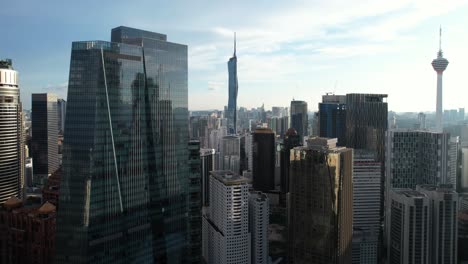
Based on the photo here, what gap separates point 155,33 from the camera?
20.2m

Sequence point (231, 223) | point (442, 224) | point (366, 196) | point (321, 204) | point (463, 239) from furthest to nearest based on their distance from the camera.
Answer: point (366, 196)
point (463, 239)
point (231, 223)
point (442, 224)
point (321, 204)

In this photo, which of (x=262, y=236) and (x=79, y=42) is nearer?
(x=79, y=42)

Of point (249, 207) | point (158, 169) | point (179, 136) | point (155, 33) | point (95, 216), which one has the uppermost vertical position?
point (155, 33)

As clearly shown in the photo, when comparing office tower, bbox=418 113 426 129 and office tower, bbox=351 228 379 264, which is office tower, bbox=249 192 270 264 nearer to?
office tower, bbox=351 228 379 264

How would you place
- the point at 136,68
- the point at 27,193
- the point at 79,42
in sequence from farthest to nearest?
the point at 27,193 < the point at 136,68 < the point at 79,42

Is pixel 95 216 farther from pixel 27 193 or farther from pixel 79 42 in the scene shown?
pixel 27 193

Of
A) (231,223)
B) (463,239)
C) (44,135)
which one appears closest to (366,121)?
(463,239)

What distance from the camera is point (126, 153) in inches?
715

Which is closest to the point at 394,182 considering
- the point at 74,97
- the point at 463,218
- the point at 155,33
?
the point at 463,218

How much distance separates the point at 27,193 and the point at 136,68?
2232 centimetres

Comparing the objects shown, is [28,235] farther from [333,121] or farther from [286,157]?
[333,121]

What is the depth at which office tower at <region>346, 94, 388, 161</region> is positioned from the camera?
50.5 m

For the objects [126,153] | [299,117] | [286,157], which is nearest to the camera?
[126,153]

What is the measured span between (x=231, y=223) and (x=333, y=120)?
33580 mm
